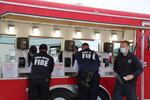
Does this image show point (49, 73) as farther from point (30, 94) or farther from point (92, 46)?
point (92, 46)

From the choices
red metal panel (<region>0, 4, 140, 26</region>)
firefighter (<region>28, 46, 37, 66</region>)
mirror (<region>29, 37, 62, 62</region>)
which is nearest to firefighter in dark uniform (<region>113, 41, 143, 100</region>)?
red metal panel (<region>0, 4, 140, 26</region>)

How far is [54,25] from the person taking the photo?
6.70 meters

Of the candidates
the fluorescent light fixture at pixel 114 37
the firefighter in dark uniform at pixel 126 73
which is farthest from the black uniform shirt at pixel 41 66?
the fluorescent light fixture at pixel 114 37

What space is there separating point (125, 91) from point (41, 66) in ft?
5.50

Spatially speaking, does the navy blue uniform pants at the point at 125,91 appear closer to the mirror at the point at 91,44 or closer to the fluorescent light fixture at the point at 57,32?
the mirror at the point at 91,44

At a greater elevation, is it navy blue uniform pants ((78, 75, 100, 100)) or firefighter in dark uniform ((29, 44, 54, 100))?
firefighter in dark uniform ((29, 44, 54, 100))

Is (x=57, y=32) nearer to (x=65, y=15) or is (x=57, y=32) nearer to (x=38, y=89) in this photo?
(x=65, y=15)

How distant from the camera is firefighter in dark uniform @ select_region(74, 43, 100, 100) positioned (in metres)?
6.64

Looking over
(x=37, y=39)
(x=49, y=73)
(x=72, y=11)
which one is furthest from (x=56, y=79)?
(x=72, y=11)

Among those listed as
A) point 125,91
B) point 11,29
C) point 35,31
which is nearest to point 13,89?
point 11,29

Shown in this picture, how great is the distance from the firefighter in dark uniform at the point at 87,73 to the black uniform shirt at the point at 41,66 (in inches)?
26.7

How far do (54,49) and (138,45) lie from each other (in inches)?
76.6

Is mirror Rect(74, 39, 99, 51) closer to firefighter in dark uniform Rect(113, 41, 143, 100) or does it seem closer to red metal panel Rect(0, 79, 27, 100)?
firefighter in dark uniform Rect(113, 41, 143, 100)

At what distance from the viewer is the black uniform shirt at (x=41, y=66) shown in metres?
6.23
